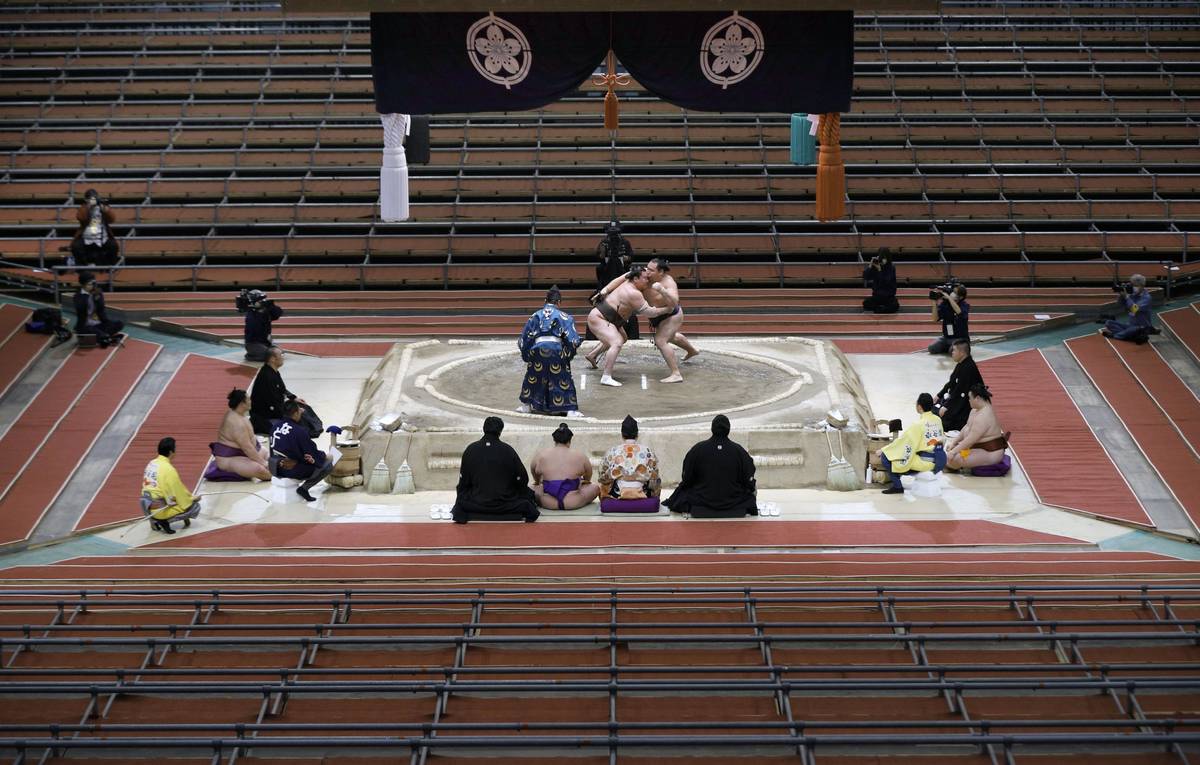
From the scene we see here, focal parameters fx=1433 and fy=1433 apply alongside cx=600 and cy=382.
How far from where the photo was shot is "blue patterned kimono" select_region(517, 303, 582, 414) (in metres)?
10.9

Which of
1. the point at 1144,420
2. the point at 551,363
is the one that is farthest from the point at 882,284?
the point at 551,363

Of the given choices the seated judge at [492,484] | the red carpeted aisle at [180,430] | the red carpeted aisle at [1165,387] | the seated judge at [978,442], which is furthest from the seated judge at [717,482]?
the red carpeted aisle at [1165,387]

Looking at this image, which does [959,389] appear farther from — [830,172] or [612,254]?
[612,254]

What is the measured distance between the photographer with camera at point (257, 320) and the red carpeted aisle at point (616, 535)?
4.07m

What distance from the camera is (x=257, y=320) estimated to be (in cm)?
1322

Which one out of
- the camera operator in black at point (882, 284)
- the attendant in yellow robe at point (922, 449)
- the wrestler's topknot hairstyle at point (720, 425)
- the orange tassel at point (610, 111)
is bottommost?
the wrestler's topknot hairstyle at point (720, 425)

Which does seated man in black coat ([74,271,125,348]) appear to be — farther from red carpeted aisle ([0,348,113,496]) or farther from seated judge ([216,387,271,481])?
seated judge ([216,387,271,481])

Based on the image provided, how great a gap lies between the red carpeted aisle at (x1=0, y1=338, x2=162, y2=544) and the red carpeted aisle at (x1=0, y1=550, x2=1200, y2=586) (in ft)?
4.97

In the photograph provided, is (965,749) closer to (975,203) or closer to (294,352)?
(294,352)

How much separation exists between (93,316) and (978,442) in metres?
8.26

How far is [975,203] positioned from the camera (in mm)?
17156

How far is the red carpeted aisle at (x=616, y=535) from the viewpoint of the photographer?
8.82 m

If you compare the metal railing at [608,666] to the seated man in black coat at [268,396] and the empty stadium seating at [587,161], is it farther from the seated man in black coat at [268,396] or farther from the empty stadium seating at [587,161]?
the empty stadium seating at [587,161]

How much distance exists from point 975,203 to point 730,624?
11.6 m
